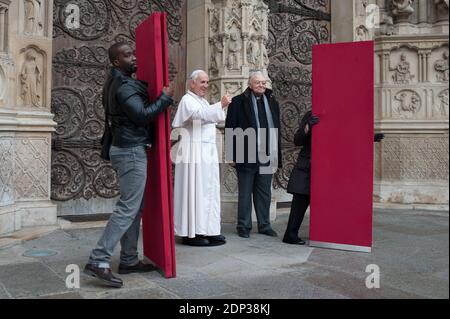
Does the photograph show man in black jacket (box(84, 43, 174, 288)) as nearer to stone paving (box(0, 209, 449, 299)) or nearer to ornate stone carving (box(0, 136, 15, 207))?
stone paving (box(0, 209, 449, 299))

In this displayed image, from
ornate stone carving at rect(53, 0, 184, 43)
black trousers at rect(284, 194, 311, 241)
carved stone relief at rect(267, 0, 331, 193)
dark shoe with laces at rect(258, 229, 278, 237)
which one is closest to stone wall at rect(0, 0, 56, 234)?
ornate stone carving at rect(53, 0, 184, 43)

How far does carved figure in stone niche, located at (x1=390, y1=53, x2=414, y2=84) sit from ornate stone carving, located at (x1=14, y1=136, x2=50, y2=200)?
537 centimetres

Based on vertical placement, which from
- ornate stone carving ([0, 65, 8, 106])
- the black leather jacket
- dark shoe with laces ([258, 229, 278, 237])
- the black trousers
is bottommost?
dark shoe with laces ([258, 229, 278, 237])

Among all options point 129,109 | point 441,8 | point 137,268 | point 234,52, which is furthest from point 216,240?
point 441,8

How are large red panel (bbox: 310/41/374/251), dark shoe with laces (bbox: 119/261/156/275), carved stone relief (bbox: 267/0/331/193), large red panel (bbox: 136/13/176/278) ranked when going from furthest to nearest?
carved stone relief (bbox: 267/0/331/193) → large red panel (bbox: 310/41/374/251) → dark shoe with laces (bbox: 119/261/156/275) → large red panel (bbox: 136/13/176/278)

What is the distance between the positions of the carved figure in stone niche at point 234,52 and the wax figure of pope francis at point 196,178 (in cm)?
174

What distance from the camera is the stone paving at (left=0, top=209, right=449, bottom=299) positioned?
10.6 ft

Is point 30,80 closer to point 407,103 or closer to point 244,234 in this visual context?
point 244,234

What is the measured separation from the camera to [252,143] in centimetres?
536

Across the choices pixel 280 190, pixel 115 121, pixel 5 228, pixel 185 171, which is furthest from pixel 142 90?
pixel 280 190

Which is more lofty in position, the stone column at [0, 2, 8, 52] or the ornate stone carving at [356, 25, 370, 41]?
the ornate stone carving at [356, 25, 370, 41]

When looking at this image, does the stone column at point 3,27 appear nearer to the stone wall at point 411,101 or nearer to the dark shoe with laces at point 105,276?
the dark shoe with laces at point 105,276

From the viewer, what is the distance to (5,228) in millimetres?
4988

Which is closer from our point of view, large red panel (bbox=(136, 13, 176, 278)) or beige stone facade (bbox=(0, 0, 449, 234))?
large red panel (bbox=(136, 13, 176, 278))
